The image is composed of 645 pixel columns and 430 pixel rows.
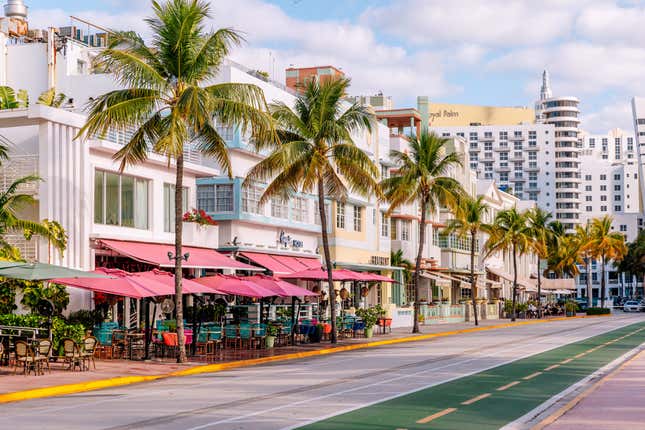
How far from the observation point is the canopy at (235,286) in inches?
1255

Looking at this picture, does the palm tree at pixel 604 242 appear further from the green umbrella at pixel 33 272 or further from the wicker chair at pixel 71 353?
the green umbrella at pixel 33 272

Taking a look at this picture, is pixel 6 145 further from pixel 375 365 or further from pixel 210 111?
pixel 375 365

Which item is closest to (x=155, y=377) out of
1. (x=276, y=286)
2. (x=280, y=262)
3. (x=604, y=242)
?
(x=276, y=286)

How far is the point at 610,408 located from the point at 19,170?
2134 cm

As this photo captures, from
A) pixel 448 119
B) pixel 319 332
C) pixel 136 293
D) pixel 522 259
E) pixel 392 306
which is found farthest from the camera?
pixel 448 119

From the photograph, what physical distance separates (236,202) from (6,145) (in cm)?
1398

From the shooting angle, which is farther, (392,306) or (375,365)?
(392,306)

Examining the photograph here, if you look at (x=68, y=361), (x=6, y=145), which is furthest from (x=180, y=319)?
(x=6, y=145)

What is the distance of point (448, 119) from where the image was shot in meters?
194

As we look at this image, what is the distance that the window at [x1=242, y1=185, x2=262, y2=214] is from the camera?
4362 cm

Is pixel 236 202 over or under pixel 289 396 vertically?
over

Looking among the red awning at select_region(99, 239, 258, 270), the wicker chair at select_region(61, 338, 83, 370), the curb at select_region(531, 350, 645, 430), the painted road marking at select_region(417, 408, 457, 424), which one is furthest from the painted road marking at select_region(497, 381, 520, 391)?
the red awning at select_region(99, 239, 258, 270)

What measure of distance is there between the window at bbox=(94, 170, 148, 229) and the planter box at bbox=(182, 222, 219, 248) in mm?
3333

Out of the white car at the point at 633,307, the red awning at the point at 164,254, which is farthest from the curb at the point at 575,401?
the white car at the point at 633,307
